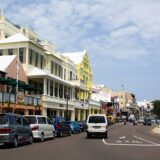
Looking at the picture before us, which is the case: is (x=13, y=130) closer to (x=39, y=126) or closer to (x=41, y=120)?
(x=39, y=126)

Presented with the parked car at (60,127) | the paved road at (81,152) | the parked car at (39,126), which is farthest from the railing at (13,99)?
the paved road at (81,152)

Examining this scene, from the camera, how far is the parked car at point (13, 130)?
873 inches

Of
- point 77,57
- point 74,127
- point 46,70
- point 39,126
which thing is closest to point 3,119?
point 39,126

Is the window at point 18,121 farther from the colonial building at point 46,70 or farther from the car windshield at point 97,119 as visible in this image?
the colonial building at point 46,70

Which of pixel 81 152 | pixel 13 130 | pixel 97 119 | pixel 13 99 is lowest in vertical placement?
pixel 81 152

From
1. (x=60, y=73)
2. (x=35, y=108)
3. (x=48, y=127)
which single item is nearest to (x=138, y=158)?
(x=48, y=127)

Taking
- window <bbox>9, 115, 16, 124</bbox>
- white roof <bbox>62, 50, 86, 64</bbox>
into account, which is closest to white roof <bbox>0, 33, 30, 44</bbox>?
white roof <bbox>62, 50, 86, 64</bbox>

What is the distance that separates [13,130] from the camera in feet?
74.8

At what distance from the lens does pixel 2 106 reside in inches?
1561

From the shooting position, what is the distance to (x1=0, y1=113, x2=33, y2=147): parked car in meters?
22.2

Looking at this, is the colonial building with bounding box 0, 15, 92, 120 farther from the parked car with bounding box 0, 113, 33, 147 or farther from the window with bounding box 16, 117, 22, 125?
the window with bounding box 16, 117, 22, 125

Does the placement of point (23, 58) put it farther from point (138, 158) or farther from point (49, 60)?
point (138, 158)

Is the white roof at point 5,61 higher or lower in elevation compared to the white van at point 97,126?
higher

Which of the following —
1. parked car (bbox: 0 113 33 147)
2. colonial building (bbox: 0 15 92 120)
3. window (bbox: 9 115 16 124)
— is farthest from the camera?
colonial building (bbox: 0 15 92 120)
